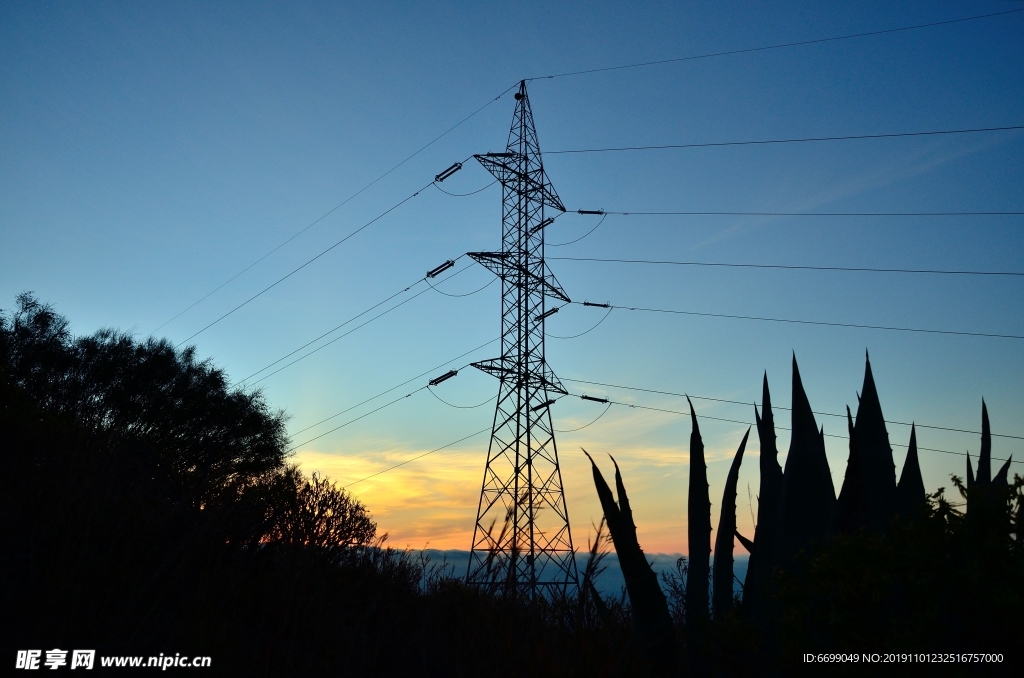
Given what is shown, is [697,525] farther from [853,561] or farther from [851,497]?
[853,561]

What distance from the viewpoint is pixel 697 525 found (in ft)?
19.4

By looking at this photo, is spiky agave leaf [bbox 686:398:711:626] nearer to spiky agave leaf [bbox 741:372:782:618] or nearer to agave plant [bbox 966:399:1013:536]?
spiky agave leaf [bbox 741:372:782:618]

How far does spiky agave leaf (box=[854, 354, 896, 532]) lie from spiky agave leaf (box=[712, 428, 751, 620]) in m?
0.84

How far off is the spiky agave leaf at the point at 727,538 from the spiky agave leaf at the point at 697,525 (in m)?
0.09

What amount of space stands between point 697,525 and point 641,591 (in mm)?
754

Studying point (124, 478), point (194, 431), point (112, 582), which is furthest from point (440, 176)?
point (112, 582)

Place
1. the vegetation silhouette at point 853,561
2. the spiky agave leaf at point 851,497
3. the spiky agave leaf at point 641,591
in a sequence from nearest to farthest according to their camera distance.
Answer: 1. the vegetation silhouette at point 853,561
2. the spiky agave leaf at point 851,497
3. the spiky agave leaf at point 641,591

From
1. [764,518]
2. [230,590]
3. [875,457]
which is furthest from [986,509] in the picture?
[230,590]

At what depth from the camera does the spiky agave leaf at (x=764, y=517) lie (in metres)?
5.62

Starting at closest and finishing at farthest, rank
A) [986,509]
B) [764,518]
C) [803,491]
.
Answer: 1. [986,509]
2. [803,491]
3. [764,518]

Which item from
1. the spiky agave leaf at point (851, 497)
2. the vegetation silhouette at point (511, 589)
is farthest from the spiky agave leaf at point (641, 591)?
the spiky agave leaf at point (851, 497)

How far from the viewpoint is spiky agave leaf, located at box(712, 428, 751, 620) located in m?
5.79

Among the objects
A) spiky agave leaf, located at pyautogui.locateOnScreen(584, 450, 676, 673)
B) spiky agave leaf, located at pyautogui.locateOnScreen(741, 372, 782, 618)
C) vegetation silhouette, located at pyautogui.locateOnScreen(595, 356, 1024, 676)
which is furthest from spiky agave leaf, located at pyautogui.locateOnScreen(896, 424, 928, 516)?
spiky agave leaf, located at pyautogui.locateOnScreen(584, 450, 676, 673)

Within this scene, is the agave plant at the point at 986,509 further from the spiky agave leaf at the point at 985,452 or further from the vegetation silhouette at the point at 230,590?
the vegetation silhouette at the point at 230,590
